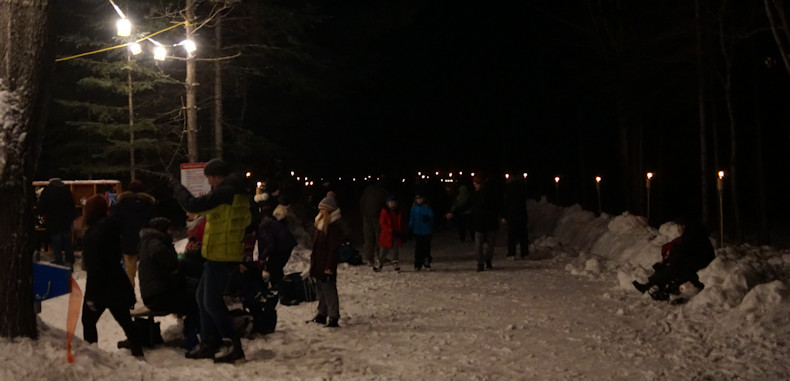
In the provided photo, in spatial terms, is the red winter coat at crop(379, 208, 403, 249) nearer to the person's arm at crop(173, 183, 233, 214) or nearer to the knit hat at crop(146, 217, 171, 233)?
the knit hat at crop(146, 217, 171, 233)

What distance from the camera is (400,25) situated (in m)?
33.6

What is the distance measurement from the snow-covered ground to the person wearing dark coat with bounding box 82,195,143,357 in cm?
46

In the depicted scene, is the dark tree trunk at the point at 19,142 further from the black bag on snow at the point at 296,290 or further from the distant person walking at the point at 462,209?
the distant person walking at the point at 462,209

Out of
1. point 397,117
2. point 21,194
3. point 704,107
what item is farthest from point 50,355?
point 397,117

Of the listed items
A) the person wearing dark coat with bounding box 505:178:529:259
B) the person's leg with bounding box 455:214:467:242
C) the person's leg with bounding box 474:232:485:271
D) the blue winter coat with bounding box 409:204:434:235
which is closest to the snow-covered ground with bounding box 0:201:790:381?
the person's leg with bounding box 474:232:485:271

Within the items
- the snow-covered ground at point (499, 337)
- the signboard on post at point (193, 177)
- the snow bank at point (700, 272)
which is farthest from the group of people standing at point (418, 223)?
the signboard on post at point (193, 177)

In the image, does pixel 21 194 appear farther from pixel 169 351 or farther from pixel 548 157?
pixel 548 157

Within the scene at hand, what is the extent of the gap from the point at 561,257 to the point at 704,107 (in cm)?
766

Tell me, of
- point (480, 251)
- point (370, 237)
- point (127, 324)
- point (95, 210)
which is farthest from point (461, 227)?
point (127, 324)

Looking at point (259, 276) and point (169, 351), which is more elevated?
point (259, 276)

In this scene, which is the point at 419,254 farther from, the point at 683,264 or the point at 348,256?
the point at 683,264

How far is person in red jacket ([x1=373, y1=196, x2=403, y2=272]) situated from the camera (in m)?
15.4

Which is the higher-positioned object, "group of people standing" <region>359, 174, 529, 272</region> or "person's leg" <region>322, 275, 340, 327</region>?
"group of people standing" <region>359, 174, 529, 272</region>

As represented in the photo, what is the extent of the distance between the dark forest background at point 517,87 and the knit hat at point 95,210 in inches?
424
